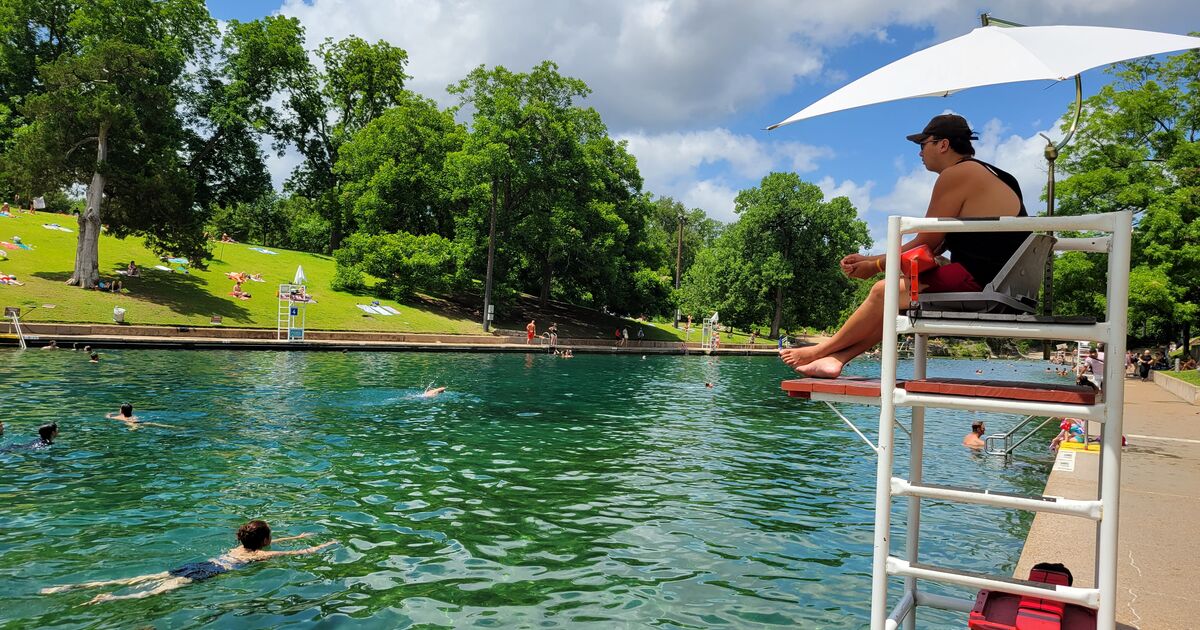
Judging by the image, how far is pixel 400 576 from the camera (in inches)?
295

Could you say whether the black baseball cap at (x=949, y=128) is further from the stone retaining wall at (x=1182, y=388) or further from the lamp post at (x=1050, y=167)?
the stone retaining wall at (x=1182, y=388)

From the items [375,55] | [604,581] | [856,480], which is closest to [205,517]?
[604,581]

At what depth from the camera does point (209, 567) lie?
7.46m

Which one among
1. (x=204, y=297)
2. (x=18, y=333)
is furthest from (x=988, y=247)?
(x=204, y=297)

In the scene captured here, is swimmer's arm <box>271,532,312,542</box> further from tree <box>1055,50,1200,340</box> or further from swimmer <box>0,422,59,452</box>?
tree <box>1055,50,1200,340</box>

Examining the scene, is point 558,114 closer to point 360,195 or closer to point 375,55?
point 360,195

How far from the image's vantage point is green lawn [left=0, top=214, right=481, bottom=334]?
35128mm

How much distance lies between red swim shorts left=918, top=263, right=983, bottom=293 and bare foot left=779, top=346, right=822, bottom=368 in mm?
649

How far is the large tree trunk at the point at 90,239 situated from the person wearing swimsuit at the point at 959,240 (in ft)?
143

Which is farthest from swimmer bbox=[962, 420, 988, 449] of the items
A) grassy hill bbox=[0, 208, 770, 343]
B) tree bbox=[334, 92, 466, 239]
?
tree bbox=[334, 92, 466, 239]

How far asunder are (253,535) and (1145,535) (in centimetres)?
894

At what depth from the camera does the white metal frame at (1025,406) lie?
2.89 meters

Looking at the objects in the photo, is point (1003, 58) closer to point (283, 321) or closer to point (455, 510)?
point (455, 510)

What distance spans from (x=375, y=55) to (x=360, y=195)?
53.6ft
